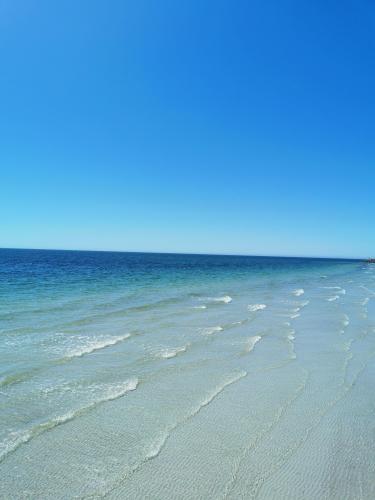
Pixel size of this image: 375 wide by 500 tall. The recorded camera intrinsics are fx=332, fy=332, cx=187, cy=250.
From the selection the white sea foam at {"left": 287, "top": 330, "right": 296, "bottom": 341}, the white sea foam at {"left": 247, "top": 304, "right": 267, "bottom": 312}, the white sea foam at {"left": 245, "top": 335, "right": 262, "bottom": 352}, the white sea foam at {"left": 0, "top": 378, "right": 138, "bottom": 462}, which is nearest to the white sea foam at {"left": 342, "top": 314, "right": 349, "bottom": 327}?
the white sea foam at {"left": 287, "top": 330, "right": 296, "bottom": 341}

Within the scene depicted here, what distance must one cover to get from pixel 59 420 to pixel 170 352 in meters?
4.50

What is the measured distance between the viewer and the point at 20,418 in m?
5.58

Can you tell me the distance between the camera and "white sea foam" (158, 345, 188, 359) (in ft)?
30.6

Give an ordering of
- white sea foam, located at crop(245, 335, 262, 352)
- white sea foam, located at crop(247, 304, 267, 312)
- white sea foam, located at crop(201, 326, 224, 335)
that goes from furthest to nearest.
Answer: white sea foam, located at crop(247, 304, 267, 312), white sea foam, located at crop(201, 326, 224, 335), white sea foam, located at crop(245, 335, 262, 352)

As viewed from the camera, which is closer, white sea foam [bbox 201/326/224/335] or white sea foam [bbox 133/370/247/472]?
white sea foam [bbox 133/370/247/472]

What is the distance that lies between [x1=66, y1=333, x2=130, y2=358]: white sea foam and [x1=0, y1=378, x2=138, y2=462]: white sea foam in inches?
97.8

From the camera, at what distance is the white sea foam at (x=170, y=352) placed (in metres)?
9.34

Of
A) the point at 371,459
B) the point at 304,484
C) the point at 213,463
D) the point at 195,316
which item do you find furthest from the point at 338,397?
the point at 195,316

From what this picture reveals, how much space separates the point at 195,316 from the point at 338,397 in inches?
359

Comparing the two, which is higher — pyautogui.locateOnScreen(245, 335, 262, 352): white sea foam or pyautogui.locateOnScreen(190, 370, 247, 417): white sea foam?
pyautogui.locateOnScreen(190, 370, 247, 417): white sea foam

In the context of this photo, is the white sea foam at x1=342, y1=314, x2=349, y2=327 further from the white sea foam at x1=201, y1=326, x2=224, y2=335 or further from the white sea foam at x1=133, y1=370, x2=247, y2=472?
the white sea foam at x1=133, y1=370, x2=247, y2=472

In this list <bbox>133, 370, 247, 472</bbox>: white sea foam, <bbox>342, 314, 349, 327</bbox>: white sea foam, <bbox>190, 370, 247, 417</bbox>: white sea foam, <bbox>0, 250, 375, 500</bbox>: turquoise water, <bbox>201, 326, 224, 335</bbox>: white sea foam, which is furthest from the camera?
<bbox>342, 314, 349, 327</bbox>: white sea foam

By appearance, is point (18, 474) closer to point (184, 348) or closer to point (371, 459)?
point (371, 459)

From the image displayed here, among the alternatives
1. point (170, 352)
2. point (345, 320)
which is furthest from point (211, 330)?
point (345, 320)
